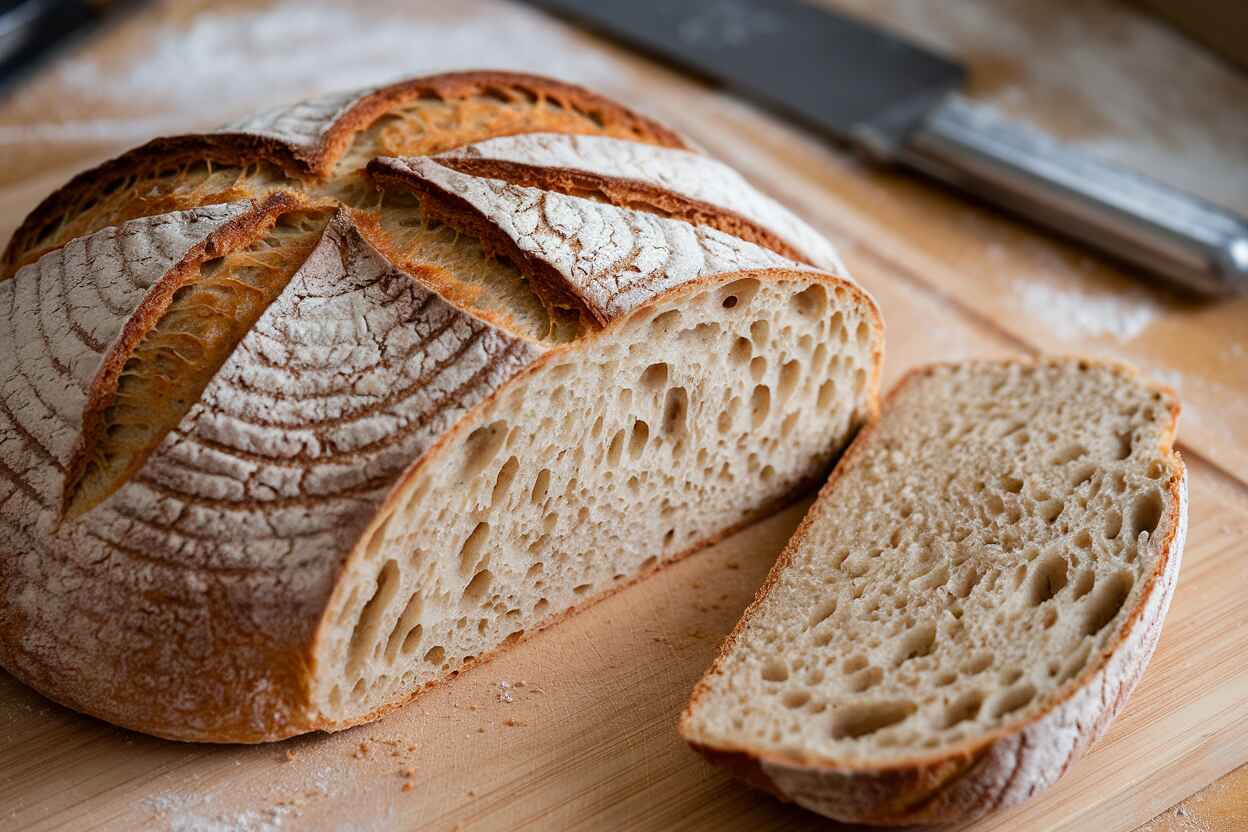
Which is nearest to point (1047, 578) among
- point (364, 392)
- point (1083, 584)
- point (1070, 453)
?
point (1083, 584)

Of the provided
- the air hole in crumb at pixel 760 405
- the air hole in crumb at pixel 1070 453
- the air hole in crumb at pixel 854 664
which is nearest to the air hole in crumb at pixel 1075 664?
the air hole in crumb at pixel 854 664

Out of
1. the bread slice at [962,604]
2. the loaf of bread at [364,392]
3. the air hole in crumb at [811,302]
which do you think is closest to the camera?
the bread slice at [962,604]

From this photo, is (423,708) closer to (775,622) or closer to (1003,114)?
(775,622)

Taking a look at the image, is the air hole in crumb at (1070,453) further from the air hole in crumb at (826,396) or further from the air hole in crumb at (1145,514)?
the air hole in crumb at (826,396)

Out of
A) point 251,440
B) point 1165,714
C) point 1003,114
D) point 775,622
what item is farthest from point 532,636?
point 1003,114

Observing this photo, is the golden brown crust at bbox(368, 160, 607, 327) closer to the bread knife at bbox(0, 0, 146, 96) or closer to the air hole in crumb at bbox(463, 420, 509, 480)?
the air hole in crumb at bbox(463, 420, 509, 480)

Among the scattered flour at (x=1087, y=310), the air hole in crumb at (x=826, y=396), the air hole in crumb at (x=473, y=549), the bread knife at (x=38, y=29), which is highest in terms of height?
the bread knife at (x=38, y=29)

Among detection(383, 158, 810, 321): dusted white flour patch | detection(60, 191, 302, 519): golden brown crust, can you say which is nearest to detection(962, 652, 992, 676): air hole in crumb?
detection(383, 158, 810, 321): dusted white flour patch

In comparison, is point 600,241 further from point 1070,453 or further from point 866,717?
point 1070,453
